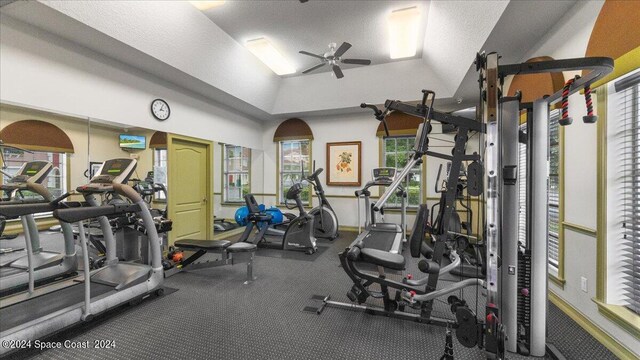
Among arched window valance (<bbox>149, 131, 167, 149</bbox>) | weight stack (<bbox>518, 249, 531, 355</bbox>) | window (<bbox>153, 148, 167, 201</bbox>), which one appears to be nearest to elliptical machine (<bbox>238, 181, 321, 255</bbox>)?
window (<bbox>153, 148, 167, 201</bbox>)

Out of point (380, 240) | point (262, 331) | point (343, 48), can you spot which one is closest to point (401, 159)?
point (380, 240)

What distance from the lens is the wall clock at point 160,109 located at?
4.05 metres

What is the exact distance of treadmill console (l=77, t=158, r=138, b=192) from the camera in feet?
8.14

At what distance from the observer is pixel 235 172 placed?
20.9 ft

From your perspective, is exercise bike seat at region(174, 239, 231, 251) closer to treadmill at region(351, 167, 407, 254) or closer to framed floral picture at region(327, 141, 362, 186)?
treadmill at region(351, 167, 407, 254)

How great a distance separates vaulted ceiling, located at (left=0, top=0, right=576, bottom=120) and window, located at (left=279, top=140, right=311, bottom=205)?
1.40 meters

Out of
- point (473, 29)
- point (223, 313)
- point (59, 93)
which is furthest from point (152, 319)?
point (473, 29)

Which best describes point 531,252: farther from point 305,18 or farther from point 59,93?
point 59,93

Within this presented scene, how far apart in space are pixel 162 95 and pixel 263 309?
3776mm

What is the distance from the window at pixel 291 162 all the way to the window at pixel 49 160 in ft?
14.1

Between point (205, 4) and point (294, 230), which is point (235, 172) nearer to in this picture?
point (294, 230)

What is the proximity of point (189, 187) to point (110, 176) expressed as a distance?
225cm

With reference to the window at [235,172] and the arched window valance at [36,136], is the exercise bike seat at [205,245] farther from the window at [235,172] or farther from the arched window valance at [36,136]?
the window at [235,172]

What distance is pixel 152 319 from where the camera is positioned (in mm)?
2371
